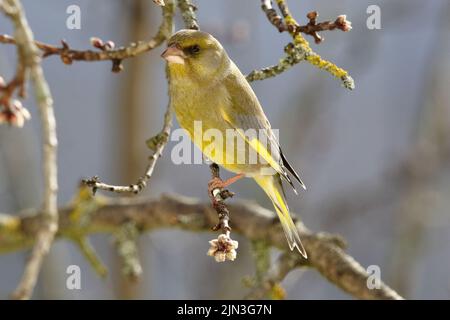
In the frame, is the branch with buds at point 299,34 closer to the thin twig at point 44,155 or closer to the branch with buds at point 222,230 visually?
the branch with buds at point 222,230

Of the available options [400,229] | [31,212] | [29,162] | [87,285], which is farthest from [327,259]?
[87,285]

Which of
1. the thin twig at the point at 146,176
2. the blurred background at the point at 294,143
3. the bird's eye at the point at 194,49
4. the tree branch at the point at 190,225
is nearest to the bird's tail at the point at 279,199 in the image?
the tree branch at the point at 190,225

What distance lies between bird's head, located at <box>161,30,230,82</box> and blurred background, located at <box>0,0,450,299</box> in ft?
2.93

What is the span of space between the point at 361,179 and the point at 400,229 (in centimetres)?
252

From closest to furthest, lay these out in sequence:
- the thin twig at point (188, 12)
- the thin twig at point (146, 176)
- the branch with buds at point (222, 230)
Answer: the thin twig at point (146, 176)
the branch with buds at point (222, 230)
the thin twig at point (188, 12)

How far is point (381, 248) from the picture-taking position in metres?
6.73

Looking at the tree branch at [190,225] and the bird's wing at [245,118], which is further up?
the bird's wing at [245,118]

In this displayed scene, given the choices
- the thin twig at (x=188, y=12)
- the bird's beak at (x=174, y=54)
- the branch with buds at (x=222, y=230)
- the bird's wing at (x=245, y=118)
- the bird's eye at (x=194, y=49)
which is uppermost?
the thin twig at (x=188, y=12)

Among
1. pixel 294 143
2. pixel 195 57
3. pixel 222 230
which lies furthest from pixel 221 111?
pixel 294 143

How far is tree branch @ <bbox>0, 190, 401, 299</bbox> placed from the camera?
8.40ft

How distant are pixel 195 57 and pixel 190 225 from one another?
2.97 feet

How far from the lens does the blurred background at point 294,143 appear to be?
4.39 meters

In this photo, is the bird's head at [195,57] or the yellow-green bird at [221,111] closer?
the bird's head at [195,57]

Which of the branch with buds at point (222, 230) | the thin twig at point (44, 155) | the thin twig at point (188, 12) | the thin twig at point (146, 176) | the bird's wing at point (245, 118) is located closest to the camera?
the thin twig at point (44, 155)
